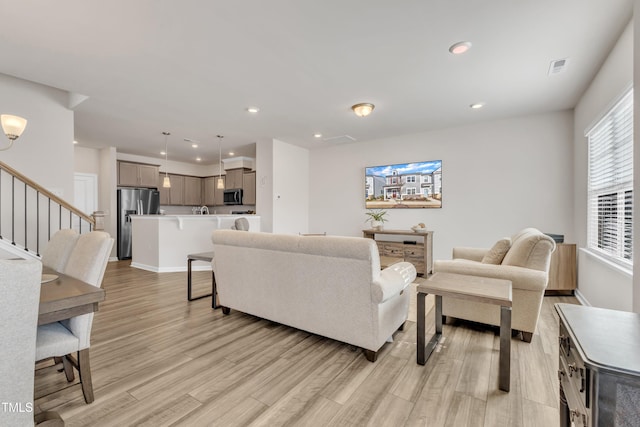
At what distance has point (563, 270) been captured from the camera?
373cm

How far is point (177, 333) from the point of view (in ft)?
8.48

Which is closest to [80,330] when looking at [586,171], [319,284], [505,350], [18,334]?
[18,334]

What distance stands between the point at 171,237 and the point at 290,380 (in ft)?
14.5

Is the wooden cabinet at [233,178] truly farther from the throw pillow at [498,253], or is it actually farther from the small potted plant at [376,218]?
the throw pillow at [498,253]

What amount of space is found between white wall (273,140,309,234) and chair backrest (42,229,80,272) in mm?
3662

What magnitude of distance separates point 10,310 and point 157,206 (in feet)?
22.8

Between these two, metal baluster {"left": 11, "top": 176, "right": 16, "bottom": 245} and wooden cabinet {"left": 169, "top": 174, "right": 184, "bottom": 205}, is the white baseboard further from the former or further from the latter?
wooden cabinet {"left": 169, "top": 174, "right": 184, "bottom": 205}

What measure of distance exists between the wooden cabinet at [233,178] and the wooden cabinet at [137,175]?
5.87 feet

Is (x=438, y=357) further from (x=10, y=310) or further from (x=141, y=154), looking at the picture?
(x=141, y=154)

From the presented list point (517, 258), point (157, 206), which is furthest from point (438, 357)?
point (157, 206)

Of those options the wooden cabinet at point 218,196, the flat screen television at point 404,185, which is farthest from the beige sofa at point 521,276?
the wooden cabinet at point 218,196

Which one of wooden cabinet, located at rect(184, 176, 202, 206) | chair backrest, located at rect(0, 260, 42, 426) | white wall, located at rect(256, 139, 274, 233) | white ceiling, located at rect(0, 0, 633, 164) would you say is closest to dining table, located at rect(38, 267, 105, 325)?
chair backrest, located at rect(0, 260, 42, 426)

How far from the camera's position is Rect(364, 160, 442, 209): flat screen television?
5.16 metres

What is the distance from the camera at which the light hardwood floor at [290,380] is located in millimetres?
1549
